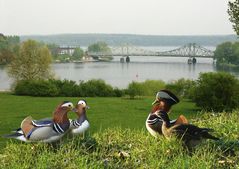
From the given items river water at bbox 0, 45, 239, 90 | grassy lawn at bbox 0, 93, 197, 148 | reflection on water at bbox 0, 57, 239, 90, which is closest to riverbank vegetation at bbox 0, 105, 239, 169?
grassy lawn at bbox 0, 93, 197, 148

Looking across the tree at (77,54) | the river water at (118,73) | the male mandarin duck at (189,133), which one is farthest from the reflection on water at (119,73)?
the male mandarin duck at (189,133)

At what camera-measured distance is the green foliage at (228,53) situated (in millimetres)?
39750

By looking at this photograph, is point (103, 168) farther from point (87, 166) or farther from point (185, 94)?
point (185, 94)

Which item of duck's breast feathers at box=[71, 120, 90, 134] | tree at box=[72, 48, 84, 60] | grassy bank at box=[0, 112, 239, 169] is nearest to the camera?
grassy bank at box=[0, 112, 239, 169]

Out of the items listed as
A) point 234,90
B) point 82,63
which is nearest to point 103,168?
point 234,90

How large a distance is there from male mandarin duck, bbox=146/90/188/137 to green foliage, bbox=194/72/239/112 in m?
6.61

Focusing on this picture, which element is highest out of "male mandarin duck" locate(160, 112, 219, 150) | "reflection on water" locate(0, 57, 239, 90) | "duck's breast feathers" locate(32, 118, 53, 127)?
"duck's breast feathers" locate(32, 118, 53, 127)

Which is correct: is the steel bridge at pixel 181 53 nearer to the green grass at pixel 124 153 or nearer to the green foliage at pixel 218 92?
the green foliage at pixel 218 92

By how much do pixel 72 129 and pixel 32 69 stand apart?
16710 mm

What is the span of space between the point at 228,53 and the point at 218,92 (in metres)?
32.0

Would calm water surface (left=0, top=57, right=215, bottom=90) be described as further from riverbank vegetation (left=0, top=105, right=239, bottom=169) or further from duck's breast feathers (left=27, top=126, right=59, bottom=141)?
duck's breast feathers (left=27, top=126, right=59, bottom=141)

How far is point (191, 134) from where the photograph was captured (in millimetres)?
3656

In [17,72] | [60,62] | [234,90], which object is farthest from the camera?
[60,62]

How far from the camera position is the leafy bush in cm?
1449
